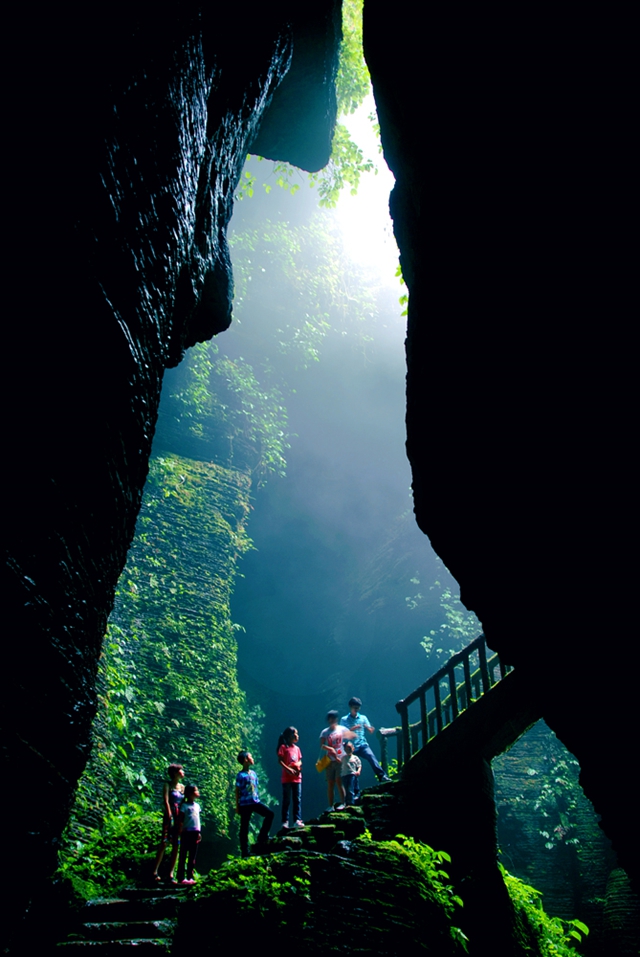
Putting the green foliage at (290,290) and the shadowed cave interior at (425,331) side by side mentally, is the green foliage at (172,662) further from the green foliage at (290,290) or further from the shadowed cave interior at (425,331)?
the green foliage at (290,290)

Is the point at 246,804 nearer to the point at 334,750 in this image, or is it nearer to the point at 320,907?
the point at 334,750

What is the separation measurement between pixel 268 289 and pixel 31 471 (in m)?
25.5

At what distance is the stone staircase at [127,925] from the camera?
11.9 ft

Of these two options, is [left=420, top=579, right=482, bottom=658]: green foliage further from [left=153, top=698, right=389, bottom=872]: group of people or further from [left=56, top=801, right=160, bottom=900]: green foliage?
[left=56, top=801, right=160, bottom=900]: green foliage

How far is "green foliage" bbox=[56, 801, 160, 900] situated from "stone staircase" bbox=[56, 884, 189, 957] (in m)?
0.48

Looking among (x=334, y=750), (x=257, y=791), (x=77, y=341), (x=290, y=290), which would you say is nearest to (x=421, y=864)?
(x=334, y=750)

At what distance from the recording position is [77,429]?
3.51 feet

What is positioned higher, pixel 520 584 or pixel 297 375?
pixel 297 375

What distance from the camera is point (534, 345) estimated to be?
1.82 metres

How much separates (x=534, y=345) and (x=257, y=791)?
6.18 meters

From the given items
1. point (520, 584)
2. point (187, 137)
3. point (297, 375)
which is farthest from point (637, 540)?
point (297, 375)

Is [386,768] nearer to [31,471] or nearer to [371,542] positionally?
[31,471]

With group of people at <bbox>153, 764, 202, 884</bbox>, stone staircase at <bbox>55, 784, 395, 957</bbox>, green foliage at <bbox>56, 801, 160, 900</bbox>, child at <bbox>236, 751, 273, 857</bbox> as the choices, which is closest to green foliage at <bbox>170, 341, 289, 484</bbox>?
green foliage at <bbox>56, 801, 160, 900</bbox>

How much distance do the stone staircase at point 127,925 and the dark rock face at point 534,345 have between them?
146 inches
